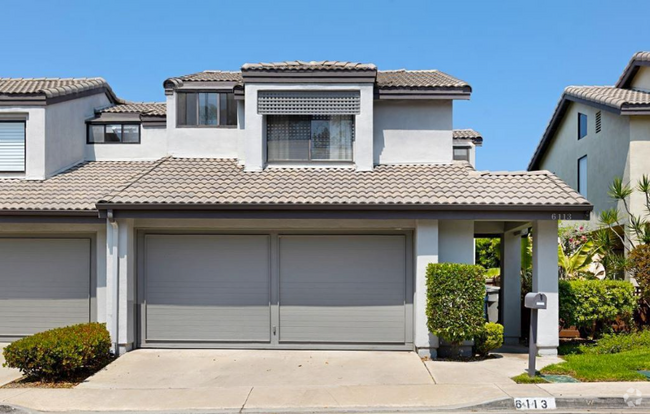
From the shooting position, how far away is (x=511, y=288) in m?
14.4

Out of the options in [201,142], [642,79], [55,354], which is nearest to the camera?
[55,354]

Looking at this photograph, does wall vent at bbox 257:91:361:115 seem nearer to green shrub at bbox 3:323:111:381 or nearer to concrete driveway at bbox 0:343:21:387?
green shrub at bbox 3:323:111:381

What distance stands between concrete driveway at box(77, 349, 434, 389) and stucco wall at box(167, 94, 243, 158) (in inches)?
200

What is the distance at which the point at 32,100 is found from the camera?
14.6 meters

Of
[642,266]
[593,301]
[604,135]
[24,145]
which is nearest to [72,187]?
[24,145]

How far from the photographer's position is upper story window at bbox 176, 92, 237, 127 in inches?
603

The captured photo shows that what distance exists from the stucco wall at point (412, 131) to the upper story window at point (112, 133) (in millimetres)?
6719

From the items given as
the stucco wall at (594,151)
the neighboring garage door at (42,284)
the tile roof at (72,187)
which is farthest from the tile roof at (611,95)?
the neighboring garage door at (42,284)

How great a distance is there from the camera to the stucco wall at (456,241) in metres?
12.2

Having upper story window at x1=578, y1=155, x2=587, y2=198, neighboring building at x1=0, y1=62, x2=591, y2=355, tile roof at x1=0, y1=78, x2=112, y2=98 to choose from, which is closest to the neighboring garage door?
neighboring building at x1=0, y1=62, x2=591, y2=355

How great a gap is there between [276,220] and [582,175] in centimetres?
1276

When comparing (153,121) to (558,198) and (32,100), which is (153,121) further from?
(558,198)

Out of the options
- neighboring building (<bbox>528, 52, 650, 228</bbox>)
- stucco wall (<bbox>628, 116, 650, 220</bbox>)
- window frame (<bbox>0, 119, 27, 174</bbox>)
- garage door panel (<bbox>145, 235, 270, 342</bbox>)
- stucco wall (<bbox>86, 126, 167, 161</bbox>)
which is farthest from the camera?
stucco wall (<bbox>86, 126, 167, 161</bbox>)

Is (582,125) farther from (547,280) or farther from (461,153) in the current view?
(547,280)
